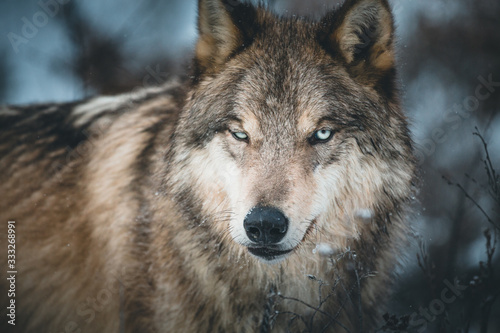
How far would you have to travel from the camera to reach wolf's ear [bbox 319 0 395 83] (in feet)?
8.60

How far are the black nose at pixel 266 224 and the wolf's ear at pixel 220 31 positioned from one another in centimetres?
120

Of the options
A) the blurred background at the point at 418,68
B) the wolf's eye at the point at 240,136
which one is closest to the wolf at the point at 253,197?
the wolf's eye at the point at 240,136

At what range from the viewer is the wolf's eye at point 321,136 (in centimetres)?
249

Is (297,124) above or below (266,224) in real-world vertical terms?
above

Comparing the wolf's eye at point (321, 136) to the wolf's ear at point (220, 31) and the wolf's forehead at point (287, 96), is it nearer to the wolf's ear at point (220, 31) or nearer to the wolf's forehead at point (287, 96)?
the wolf's forehead at point (287, 96)

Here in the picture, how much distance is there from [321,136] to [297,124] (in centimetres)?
17

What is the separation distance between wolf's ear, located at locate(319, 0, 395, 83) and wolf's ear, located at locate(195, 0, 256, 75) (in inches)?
20.9

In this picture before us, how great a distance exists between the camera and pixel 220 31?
2764 millimetres

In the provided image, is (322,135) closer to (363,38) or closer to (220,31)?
(363,38)

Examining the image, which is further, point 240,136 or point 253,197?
point 240,136

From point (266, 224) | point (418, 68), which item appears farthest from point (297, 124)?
point (418, 68)

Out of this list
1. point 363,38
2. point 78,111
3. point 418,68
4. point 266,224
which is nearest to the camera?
point 266,224

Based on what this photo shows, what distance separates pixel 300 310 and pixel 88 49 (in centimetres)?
669

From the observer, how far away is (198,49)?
2.83 m
